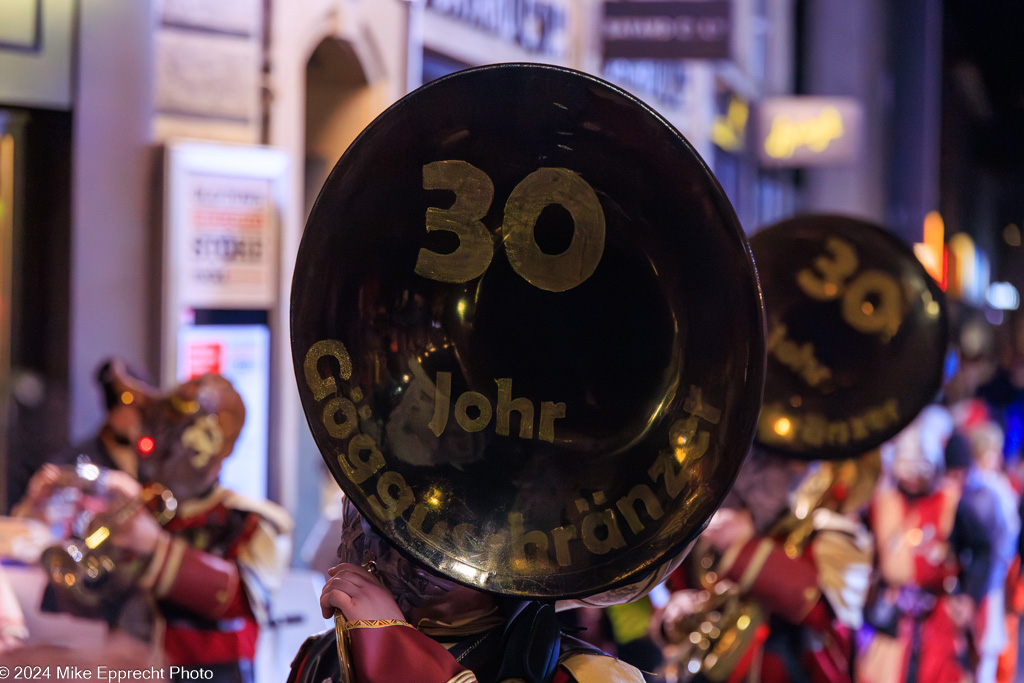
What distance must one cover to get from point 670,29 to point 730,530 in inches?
173

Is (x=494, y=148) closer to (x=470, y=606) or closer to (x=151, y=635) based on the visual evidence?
(x=470, y=606)

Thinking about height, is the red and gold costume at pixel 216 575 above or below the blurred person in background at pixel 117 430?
below

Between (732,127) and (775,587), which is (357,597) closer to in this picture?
(775,587)

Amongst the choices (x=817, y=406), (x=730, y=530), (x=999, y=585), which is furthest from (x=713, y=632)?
(x=999, y=585)

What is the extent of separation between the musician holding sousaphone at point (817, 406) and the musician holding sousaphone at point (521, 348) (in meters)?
1.58

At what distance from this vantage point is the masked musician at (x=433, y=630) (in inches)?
52.9

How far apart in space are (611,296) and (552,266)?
0.28ft

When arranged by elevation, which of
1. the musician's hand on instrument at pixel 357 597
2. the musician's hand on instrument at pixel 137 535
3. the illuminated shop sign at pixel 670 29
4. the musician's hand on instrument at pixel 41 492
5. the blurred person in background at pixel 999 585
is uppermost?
the illuminated shop sign at pixel 670 29

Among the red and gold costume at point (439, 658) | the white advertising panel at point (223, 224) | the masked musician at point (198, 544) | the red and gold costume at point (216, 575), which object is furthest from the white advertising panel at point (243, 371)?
the red and gold costume at point (439, 658)

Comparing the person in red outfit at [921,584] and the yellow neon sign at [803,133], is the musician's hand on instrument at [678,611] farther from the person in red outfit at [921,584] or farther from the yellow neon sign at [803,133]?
the yellow neon sign at [803,133]

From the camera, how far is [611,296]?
53.5 inches

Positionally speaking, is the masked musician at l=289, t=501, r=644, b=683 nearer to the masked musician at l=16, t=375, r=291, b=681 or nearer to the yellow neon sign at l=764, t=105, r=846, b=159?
the masked musician at l=16, t=375, r=291, b=681

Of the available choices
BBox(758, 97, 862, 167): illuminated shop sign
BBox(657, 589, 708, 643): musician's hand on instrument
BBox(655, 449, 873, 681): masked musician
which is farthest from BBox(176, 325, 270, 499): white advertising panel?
BBox(758, 97, 862, 167): illuminated shop sign

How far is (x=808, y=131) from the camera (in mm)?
11711
